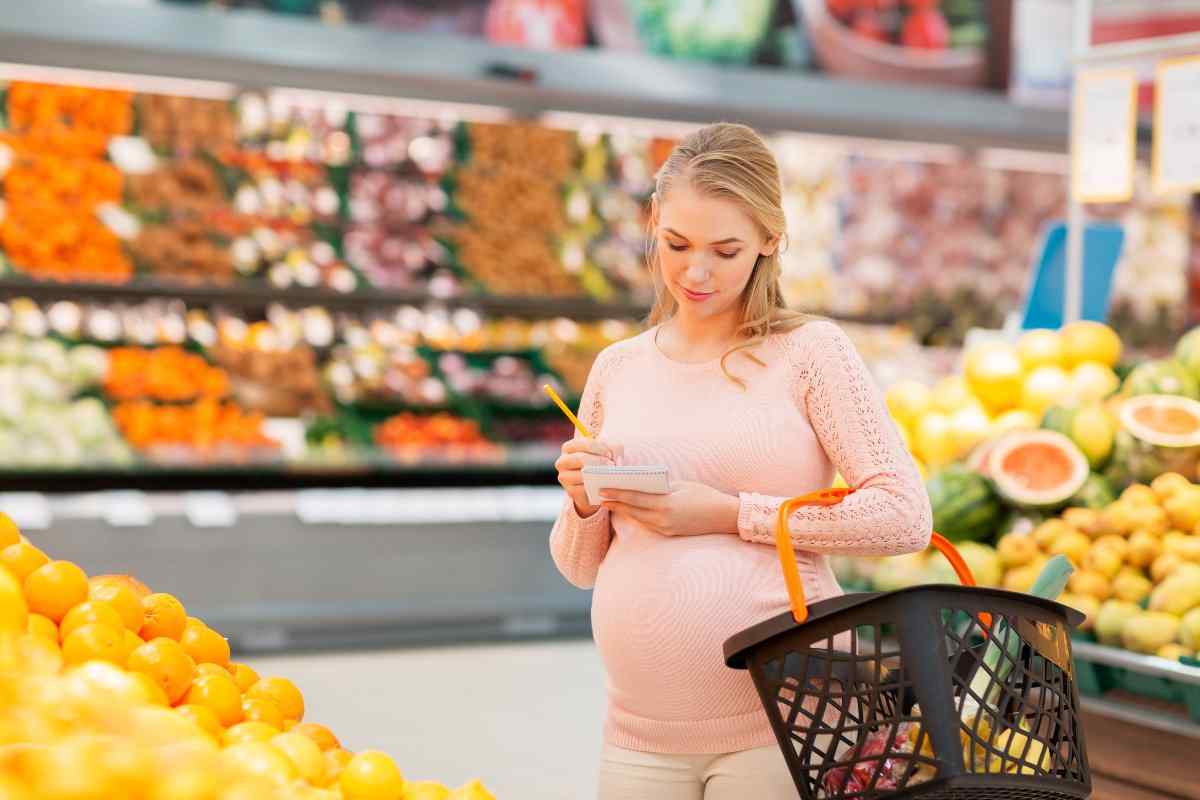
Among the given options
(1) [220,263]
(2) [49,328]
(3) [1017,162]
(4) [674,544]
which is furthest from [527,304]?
(4) [674,544]

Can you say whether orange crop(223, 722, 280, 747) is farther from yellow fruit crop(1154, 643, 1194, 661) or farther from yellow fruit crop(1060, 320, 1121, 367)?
yellow fruit crop(1060, 320, 1121, 367)

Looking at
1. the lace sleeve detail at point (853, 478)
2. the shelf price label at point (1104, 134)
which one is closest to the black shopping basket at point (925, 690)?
the lace sleeve detail at point (853, 478)

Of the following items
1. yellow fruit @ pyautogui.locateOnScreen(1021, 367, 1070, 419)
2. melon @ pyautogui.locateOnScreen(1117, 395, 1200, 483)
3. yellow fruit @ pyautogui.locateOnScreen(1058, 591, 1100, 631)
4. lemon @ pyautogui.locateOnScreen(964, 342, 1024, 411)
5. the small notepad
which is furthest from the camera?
lemon @ pyautogui.locateOnScreen(964, 342, 1024, 411)

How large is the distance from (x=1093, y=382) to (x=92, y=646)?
281cm

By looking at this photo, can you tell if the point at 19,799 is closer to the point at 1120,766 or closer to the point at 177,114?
the point at 1120,766

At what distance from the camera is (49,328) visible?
Result: 19.5ft

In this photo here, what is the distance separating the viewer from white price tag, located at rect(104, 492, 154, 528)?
18.1 feet

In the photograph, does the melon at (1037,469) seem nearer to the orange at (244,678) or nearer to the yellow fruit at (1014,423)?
the yellow fruit at (1014,423)

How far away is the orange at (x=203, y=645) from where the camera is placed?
1945mm

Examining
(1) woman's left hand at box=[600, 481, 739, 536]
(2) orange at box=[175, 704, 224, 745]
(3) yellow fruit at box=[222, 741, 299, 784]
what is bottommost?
(2) orange at box=[175, 704, 224, 745]

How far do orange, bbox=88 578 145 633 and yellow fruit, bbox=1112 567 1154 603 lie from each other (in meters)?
2.06

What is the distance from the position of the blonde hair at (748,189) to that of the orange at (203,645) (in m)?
0.80

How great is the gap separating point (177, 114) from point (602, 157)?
2150 millimetres

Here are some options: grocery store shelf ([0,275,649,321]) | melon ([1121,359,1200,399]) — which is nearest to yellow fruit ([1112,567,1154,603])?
melon ([1121,359,1200,399])
